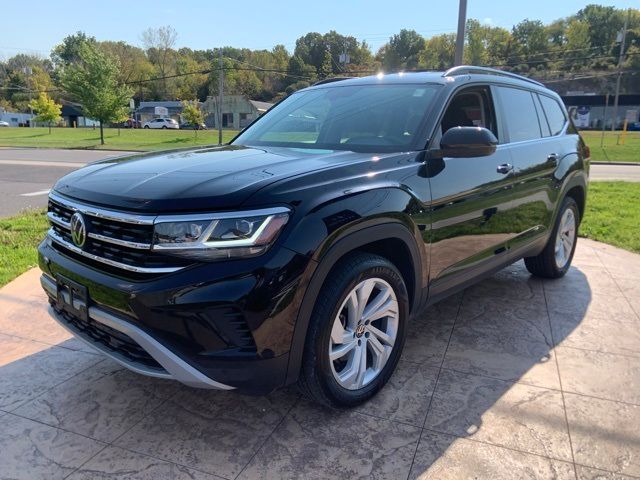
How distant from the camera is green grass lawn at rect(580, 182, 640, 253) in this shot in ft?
22.1

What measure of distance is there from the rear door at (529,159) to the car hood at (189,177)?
1.61 m

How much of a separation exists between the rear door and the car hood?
1607 mm

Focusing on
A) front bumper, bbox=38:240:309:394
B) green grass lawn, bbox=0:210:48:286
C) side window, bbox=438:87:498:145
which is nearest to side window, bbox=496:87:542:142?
side window, bbox=438:87:498:145

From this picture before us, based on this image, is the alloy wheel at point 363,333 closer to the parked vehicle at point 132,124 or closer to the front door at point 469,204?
the front door at point 469,204

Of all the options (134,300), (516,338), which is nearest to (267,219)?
(134,300)

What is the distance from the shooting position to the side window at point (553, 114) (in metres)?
4.69

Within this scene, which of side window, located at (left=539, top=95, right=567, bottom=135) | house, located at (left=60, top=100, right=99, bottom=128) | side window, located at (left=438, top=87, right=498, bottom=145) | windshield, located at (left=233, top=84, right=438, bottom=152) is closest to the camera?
windshield, located at (left=233, top=84, right=438, bottom=152)

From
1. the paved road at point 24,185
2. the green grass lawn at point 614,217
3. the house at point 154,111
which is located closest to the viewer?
the green grass lawn at point 614,217

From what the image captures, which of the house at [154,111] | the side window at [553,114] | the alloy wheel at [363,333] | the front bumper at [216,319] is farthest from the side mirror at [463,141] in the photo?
the house at [154,111]

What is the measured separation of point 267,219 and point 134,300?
2.21 feet

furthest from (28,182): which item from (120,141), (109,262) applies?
(120,141)

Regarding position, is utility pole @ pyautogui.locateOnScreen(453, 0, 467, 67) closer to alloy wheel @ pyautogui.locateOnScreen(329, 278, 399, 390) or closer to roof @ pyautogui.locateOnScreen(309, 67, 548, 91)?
roof @ pyautogui.locateOnScreen(309, 67, 548, 91)

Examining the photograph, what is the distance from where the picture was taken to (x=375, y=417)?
2729 mm

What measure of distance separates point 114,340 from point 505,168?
277 cm
